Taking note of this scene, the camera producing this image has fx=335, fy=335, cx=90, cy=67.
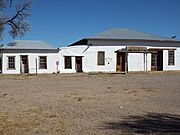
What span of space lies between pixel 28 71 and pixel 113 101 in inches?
1111

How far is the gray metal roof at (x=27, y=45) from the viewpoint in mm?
40116

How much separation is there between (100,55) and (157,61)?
831 centimetres

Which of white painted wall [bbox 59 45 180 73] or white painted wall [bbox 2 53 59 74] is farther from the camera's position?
white painted wall [bbox 59 45 180 73]

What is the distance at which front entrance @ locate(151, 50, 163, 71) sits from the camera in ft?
148

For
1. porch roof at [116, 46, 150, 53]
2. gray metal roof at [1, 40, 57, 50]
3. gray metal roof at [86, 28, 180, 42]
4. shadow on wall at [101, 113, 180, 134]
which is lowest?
shadow on wall at [101, 113, 180, 134]

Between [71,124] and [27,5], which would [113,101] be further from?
[27,5]

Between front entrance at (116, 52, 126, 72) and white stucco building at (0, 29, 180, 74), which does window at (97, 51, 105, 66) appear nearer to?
white stucco building at (0, 29, 180, 74)

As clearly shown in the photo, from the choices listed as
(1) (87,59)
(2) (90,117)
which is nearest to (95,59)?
(1) (87,59)

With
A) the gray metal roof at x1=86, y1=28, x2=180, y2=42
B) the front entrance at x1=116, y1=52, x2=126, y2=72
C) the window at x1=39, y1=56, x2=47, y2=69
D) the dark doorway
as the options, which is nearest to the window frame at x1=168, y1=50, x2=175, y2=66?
the gray metal roof at x1=86, y1=28, x2=180, y2=42

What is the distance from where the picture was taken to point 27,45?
136ft

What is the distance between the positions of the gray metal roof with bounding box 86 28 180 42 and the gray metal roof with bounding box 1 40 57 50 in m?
Answer: 6.01

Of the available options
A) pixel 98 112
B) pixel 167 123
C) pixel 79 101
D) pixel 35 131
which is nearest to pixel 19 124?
pixel 35 131

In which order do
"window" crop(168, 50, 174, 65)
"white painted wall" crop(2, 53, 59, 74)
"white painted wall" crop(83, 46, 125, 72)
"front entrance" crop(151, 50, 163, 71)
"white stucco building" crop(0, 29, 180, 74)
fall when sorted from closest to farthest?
"white painted wall" crop(2, 53, 59, 74), "white stucco building" crop(0, 29, 180, 74), "white painted wall" crop(83, 46, 125, 72), "front entrance" crop(151, 50, 163, 71), "window" crop(168, 50, 174, 65)

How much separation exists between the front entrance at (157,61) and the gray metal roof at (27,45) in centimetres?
1374
